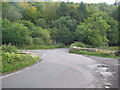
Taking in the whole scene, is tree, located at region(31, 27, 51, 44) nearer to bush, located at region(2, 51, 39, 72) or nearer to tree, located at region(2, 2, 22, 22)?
tree, located at region(2, 2, 22, 22)

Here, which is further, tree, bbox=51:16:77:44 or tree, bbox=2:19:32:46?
tree, bbox=51:16:77:44

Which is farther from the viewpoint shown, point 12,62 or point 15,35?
point 15,35

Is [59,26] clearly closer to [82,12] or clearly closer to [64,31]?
[64,31]

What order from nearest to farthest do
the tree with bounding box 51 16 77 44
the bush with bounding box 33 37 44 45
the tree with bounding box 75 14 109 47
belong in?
the tree with bounding box 75 14 109 47 < the bush with bounding box 33 37 44 45 < the tree with bounding box 51 16 77 44

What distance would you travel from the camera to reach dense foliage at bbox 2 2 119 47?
110ft

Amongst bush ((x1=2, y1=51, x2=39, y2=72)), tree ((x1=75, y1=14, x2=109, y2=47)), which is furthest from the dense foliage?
bush ((x1=2, y1=51, x2=39, y2=72))

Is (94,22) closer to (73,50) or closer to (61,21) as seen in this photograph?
(73,50)

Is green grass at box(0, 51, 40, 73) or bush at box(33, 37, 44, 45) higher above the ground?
green grass at box(0, 51, 40, 73)

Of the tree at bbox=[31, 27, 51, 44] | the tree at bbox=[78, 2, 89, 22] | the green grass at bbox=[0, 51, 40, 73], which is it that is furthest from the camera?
the tree at bbox=[78, 2, 89, 22]

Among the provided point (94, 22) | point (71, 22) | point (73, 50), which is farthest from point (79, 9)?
point (73, 50)

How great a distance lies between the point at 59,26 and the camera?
155 ft

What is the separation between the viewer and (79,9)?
5353cm

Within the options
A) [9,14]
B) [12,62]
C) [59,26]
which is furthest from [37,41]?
[12,62]

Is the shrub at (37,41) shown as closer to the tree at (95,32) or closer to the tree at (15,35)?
the tree at (15,35)
